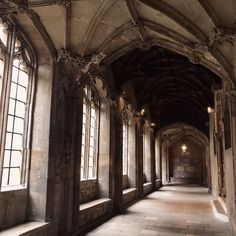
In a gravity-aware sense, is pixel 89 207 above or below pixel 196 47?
below

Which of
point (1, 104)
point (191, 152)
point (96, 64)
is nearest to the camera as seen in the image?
point (1, 104)

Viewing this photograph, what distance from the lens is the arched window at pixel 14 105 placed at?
4254 millimetres

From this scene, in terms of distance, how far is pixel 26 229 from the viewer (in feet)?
13.2

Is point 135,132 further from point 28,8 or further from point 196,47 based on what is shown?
point 28,8

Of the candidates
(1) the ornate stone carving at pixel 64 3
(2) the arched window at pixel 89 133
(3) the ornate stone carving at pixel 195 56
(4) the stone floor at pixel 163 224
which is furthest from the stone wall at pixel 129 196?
(1) the ornate stone carving at pixel 64 3

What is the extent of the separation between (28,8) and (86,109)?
3.50 metres

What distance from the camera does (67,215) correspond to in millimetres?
5227

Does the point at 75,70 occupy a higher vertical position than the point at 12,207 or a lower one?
higher

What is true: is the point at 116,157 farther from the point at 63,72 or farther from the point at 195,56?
the point at 195,56

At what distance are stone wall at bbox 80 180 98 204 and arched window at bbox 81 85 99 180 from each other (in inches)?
7.3

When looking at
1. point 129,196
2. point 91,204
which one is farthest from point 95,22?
point 129,196

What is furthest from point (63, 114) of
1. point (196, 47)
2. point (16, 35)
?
point (196, 47)

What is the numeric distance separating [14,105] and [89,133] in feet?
10.1

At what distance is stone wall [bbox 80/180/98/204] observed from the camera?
6759 mm
